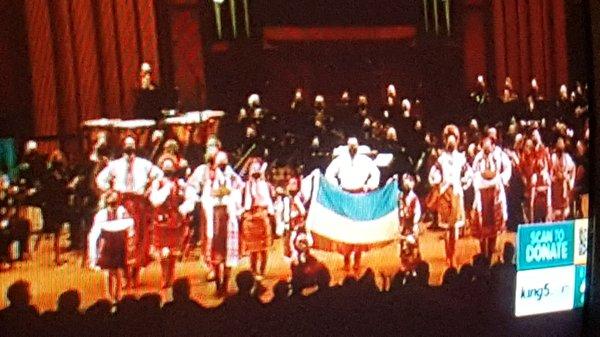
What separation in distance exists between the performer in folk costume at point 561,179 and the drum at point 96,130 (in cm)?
74

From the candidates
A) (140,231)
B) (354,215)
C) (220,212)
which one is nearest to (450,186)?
(354,215)

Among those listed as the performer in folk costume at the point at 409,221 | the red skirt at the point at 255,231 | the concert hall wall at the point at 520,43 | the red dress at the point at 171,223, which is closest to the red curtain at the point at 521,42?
the concert hall wall at the point at 520,43

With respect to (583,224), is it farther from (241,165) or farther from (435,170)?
(241,165)

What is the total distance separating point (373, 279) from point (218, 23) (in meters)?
0.46

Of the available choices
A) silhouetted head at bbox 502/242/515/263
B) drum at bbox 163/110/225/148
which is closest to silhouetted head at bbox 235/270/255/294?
drum at bbox 163/110/225/148

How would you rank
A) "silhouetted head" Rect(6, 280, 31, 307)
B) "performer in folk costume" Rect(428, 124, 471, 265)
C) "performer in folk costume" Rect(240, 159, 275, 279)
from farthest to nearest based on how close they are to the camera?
"performer in folk costume" Rect(428, 124, 471, 265) < "performer in folk costume" Rect(240, 159, 275, 279) < "silhouetted head" Rect(6, 280, 31, 307)

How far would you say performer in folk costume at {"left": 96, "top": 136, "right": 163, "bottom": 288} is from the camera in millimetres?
1271

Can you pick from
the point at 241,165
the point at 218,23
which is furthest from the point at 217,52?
the point at 241,165

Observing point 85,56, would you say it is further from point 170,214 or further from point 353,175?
point 353,175

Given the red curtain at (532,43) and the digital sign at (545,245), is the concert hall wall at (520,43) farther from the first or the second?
the digital sign at (545,245)

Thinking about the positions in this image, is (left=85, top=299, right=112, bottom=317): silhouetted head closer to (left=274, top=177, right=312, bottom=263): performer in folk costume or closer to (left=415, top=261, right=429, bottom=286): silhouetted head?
(left=274, top=177, right=312, bottom=263): performer in folk costume

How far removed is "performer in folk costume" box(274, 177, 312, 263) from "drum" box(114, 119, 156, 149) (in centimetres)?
22

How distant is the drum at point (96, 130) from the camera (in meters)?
1.26

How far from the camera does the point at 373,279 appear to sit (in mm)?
1427
